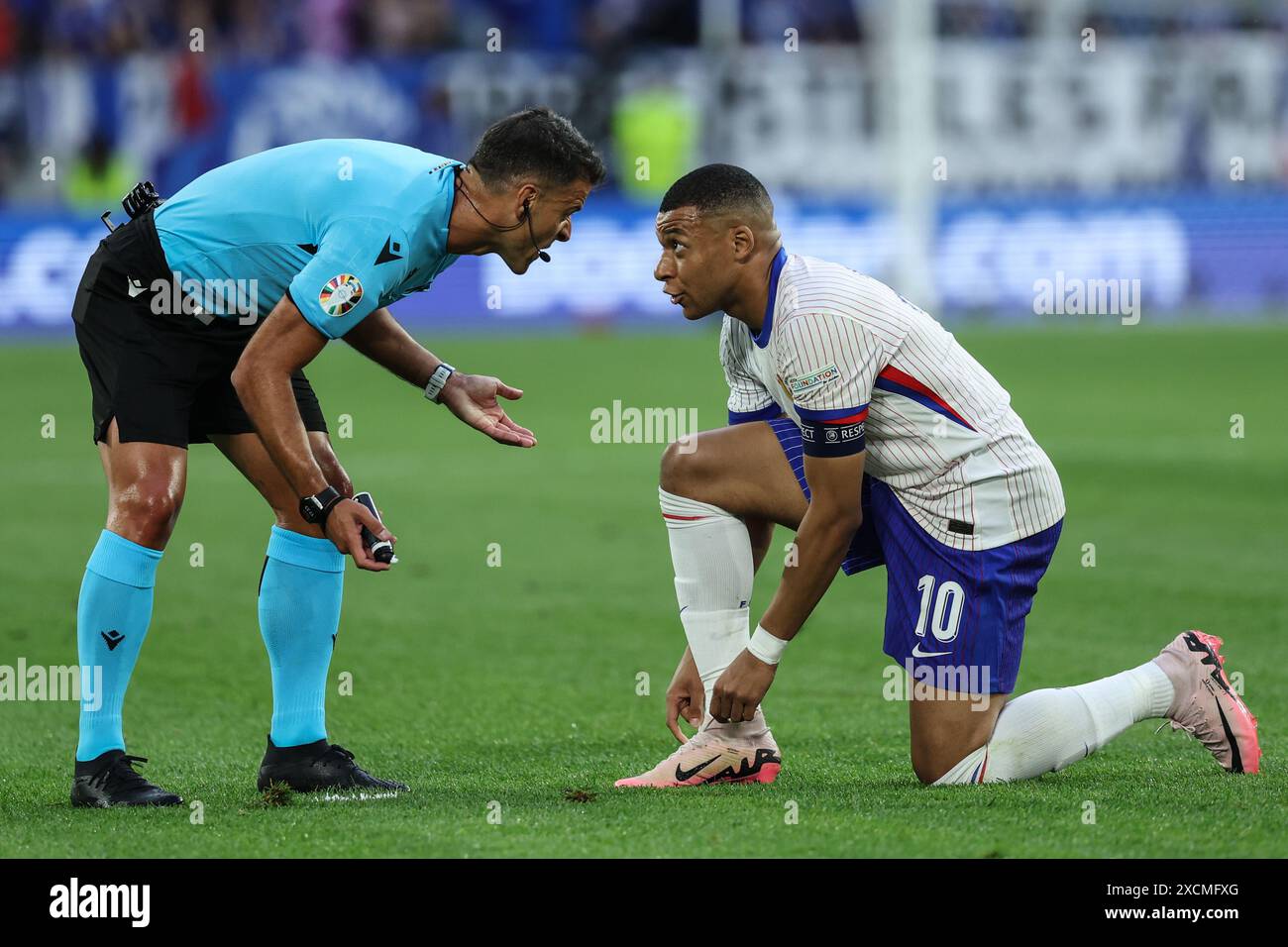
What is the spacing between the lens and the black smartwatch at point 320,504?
4570mm

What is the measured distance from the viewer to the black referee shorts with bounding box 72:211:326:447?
493 cm

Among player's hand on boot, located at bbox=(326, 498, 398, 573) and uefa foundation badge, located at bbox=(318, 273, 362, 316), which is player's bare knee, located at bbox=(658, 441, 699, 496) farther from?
uefa foundation badge, located at bbox=(318, 273, 362, 316)

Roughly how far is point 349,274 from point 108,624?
120 centimetres


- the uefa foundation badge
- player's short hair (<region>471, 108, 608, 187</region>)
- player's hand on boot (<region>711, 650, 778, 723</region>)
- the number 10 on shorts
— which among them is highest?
player's short hair (<region>471, 108, 608, 187</region>)

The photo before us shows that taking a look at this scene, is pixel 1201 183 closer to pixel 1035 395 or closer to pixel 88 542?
pixel 1035 395

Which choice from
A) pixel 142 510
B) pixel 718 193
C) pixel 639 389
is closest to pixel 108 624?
pixel 142 510

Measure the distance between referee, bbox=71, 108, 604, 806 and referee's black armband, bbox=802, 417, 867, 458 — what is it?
846 millimetres

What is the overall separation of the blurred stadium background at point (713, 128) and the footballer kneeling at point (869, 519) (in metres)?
16.5

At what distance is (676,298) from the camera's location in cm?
493

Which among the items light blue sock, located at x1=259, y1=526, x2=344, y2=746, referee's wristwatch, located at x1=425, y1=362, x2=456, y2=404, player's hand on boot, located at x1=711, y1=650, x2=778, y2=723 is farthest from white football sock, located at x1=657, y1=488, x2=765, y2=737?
light blue sock, located at x1=259, y1=526, x2=344, y2=746

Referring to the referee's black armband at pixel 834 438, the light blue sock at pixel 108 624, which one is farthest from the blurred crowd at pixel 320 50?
the referee's black armband at pixel 834 438

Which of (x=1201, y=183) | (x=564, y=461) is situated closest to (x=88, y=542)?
(x=564, y=461)

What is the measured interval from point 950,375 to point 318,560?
1.84 m

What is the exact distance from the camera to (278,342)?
4547mm
